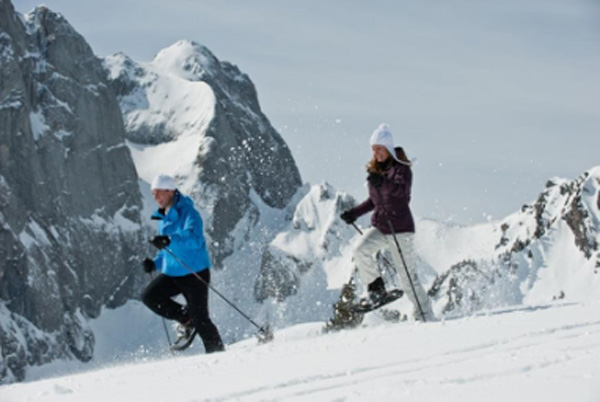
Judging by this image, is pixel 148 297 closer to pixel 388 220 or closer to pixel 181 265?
pixel 181 265

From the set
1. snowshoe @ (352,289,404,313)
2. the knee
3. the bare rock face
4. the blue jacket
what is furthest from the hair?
the bare rock face

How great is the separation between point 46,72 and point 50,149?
86.2 feet

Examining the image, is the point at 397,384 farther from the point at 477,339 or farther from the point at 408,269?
the point at 408,269

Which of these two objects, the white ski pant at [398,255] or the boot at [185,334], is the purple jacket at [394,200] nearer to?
the white ski pant at [398,255]

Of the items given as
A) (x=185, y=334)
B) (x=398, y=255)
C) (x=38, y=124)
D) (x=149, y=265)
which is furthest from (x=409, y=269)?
(x=38, y=124)

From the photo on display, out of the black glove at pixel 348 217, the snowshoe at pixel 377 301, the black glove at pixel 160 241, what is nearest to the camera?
the black glove at pixel 160 241

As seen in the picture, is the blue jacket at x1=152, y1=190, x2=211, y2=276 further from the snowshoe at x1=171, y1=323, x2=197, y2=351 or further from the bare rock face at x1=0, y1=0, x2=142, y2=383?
the bare rock face at x1=0, y1=0, x2=142, y2=383

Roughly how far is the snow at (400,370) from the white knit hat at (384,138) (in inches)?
85.3

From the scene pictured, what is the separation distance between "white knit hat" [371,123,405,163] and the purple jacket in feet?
0.64

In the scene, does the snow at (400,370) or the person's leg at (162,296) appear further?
the person's leg at (162,296)

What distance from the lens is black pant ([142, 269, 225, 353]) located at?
34.3 feet

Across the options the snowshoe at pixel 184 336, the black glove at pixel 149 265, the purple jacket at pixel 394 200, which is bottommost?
the snowshoe at pixel 184 336

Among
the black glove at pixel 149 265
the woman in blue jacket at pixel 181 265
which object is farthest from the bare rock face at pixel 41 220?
the woman in blue jacket at pixel 181 265

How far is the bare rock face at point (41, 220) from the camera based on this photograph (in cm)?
14975
